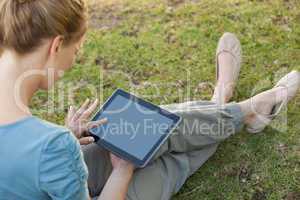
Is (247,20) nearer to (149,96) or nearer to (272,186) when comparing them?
(149,96)

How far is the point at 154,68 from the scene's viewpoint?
239 cm

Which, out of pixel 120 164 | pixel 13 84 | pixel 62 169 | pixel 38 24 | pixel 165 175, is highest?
pixel 38 24

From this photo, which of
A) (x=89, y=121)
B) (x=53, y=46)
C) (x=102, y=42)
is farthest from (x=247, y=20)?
(x=53, y=46)

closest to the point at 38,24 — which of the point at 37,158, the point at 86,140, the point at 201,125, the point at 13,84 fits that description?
the point at 13,84

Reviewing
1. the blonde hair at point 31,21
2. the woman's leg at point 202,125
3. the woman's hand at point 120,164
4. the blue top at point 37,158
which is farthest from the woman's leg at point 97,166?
the blonde hair at point 31,21

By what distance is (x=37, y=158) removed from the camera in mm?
1126

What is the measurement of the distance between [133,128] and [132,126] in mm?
12

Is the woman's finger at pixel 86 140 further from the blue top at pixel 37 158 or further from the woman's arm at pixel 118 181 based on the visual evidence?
the blue top at pixel 37 158

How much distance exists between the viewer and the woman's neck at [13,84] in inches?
45.8

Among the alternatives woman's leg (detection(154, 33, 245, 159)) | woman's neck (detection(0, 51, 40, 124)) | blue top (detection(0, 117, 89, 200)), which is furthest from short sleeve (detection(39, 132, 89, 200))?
woman's leg (detection(154, 33, 245, 159))

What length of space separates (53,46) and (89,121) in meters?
0.54

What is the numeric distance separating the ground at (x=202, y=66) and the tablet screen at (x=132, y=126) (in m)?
0.32

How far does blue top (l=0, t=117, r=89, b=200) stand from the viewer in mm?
1126

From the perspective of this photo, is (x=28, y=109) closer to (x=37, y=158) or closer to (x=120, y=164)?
(x=37, y=158)
